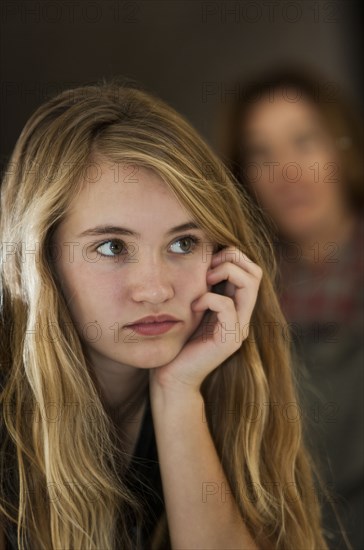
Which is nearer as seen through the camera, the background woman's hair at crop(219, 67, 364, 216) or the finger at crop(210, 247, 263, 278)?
the finger at crop(210, 247, 263, 278)

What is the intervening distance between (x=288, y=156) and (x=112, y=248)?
57cm

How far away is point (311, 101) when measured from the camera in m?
1.27

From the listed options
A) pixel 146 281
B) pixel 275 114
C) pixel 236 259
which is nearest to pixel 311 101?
pixel 275 114

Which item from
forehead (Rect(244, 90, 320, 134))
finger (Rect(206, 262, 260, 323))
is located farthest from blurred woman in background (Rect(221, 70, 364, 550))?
finger (Rect(206, 262, 260, 323))

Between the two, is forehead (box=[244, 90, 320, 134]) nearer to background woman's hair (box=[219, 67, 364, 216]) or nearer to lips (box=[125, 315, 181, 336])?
background woman's hair (box=[219, 67, 364, 216])

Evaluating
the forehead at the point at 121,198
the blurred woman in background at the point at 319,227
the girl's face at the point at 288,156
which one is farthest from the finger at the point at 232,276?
the girl's face at the point at 288,156

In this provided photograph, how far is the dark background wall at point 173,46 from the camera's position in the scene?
90 cm

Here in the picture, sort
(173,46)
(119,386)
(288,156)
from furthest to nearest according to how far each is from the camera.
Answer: (288,156), (173,46), (119,386)

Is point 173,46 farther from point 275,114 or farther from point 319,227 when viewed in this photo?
point 319,227

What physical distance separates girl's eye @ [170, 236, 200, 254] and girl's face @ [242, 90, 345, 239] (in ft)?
1.38

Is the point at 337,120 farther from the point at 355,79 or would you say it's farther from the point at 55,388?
the point at 55,388

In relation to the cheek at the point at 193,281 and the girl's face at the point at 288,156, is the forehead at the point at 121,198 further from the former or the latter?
the girl's face at the point at 288,156

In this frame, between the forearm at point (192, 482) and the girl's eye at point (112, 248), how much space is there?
0.19 meters

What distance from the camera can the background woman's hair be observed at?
47.3 inches
